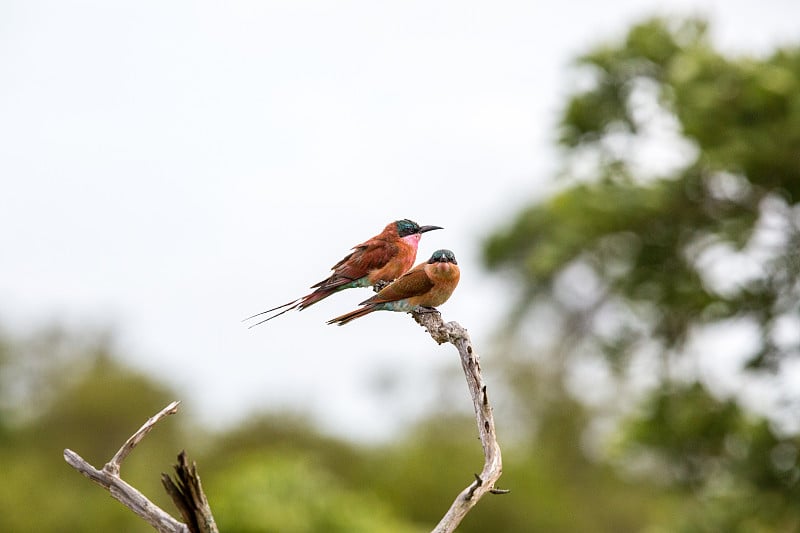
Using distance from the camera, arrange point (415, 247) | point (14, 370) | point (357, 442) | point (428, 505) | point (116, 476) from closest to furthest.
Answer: point (116, 476)
point (415, 247)
point (428, 505)
point (357, 442)
point (14, 370)

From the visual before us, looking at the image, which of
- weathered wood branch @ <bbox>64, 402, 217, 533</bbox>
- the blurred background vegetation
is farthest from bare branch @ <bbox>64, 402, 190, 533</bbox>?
the blurred background vegetation

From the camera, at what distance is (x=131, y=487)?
3.47m

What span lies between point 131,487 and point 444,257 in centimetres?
127

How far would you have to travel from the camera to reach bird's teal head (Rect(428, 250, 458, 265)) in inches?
153

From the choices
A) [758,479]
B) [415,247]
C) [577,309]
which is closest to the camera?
[415,247]

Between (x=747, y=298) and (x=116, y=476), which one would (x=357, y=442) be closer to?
(x=747, y=298)

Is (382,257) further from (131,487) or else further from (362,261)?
(131,487)

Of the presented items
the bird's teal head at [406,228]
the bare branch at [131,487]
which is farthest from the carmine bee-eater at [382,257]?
the bare branch at [131,487]

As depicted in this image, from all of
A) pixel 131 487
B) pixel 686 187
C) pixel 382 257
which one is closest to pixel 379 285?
pixel 382 257

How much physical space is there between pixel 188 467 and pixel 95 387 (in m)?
49.0

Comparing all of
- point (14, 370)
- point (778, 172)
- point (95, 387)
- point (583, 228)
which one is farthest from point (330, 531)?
point (14, 370)

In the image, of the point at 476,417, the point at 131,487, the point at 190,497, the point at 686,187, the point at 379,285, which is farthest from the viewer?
the point at 686,187

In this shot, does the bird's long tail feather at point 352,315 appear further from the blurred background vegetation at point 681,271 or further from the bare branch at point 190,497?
the blurred background vegetation at point 681,271

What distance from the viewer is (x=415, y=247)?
401 cm
